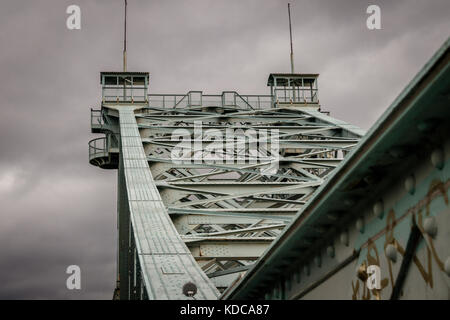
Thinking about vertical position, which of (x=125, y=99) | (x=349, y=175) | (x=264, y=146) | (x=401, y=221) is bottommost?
(x=401, y=221)

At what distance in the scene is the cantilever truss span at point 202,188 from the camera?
11641 mm

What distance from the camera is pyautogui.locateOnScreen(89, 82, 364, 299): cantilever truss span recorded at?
38.2 feet

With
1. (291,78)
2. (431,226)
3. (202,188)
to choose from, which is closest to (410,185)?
(431,226)

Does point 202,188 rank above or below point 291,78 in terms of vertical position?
below

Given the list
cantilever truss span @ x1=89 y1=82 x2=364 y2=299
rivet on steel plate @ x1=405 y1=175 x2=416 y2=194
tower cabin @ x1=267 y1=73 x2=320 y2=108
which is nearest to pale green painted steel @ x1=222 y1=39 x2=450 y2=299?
rivet on steel plate @ x1=405 y1=175 x2=416 y2=194

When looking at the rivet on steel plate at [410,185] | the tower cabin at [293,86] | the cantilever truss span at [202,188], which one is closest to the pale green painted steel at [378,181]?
the rivet on steel plate at [410,185]

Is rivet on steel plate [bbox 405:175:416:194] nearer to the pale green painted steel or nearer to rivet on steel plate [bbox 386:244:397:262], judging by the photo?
the pale green painted steel

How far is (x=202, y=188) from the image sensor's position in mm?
17438

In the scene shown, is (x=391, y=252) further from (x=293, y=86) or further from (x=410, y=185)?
(x=293, y=86)
